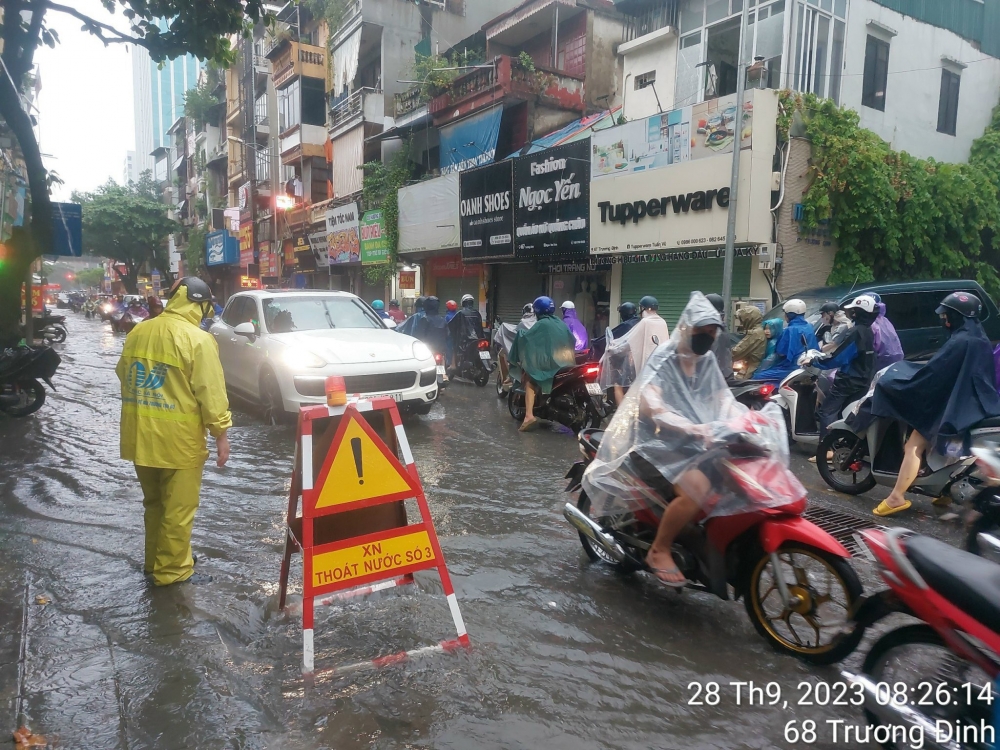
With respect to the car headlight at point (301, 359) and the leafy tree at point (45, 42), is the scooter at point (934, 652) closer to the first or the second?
the car headlight at point (301, 359)

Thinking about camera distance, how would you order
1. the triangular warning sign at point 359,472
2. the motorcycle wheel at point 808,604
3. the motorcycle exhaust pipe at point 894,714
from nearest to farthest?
the motorcycle exhaust pipe at point 894,714
the motorcycle wheel at point 808,604
the triangular warning sign at point 359,472

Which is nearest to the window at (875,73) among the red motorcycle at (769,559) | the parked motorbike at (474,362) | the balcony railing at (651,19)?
the balcony railing at (651,19)

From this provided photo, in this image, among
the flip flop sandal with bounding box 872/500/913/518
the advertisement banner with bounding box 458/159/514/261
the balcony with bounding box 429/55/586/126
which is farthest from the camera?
the balcony with bounding box 429/55/586/126

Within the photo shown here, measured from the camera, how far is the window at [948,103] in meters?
16.1

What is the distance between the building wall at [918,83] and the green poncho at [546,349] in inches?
384

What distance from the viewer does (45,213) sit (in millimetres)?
9859

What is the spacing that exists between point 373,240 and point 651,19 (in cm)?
1209

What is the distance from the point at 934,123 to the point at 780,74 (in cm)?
509

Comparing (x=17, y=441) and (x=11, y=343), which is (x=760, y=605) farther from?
(x=11, y=343)

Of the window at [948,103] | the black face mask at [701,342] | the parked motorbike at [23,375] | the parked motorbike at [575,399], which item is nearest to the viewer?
the black face mask at [701,342]

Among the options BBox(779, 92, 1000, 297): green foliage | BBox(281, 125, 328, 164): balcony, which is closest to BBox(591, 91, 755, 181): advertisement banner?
BBox(779, 92, 1000, 297): green foliage

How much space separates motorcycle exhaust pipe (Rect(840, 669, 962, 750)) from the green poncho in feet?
20.2

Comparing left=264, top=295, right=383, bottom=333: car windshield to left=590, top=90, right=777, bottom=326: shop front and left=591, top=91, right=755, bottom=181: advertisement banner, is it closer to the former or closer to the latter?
left=590, top=90, right=777, bottom=326: shop front

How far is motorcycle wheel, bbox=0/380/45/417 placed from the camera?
9.34m
